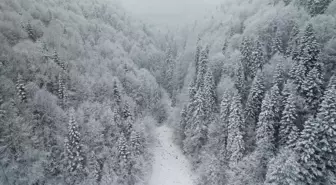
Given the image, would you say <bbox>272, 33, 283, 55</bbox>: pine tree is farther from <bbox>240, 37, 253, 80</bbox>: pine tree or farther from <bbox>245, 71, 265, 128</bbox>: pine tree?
<bbox>245, 71, 265, 128</bbox>: pine tree

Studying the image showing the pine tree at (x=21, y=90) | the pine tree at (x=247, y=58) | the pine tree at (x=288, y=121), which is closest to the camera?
the pine tree at (x=288, y=121)

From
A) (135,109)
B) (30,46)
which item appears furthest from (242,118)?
(30,46)

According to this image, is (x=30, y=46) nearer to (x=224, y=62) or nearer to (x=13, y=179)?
(x=13, y=179)

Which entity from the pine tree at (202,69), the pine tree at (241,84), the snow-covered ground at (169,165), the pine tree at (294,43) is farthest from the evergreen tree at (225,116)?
the pine tree at (294,43)

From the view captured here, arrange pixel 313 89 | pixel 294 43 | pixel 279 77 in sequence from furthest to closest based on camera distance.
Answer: pixel 294 43, pixel 279 77, pixel 313 89

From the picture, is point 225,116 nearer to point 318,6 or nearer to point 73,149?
point 73,149

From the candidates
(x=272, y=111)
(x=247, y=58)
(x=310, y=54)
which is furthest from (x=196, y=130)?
(x=310, y=54)

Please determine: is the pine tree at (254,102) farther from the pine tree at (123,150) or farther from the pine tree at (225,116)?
the pine tree at (123,150)
